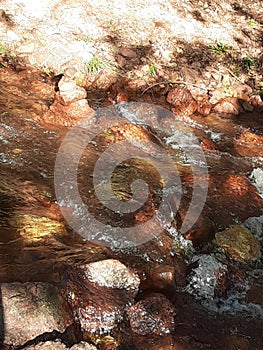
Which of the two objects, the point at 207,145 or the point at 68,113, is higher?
the point at 207,145

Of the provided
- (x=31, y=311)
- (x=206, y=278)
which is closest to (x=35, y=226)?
(x=31, y=311)

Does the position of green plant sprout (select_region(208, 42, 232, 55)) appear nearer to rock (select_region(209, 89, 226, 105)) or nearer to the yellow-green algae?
rock (select_region(209, 89, 226, 105))

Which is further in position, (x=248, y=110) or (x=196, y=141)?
(x=248, y=110)

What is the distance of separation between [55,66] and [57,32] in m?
1.21

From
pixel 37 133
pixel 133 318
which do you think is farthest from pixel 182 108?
pixel 133 318

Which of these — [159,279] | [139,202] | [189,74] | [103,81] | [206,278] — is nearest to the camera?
[159,279]

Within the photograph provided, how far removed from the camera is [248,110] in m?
8.77

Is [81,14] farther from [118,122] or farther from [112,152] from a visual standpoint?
[112,152]

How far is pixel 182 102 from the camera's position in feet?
26.8

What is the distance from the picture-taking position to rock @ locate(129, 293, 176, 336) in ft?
11.0

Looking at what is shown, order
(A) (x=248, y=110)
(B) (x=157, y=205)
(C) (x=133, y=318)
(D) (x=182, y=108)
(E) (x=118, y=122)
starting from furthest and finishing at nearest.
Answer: (A) (x=248, y=110) < (D) (x=182, y=108) < (E) (x=118, y=122) < (B) (x=157, y=205) < (C) (x=133, y=318)

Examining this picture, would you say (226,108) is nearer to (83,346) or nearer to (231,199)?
(231,199)

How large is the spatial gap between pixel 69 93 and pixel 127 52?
9.47 feet

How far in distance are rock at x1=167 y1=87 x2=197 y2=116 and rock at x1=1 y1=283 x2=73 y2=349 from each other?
18.3ft
